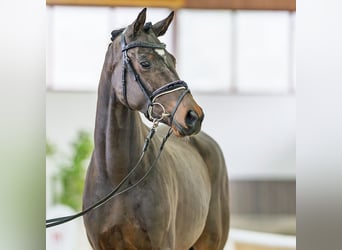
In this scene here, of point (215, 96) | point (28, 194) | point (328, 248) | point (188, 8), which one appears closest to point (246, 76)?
point (215, 96)

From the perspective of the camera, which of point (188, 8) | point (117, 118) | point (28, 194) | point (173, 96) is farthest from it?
point (188, 8)

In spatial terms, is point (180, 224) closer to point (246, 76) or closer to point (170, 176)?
point (170, 176)

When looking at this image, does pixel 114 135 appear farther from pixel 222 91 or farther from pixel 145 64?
pixel 222 91

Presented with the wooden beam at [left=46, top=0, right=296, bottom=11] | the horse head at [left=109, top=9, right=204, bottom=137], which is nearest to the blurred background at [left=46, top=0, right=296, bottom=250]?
the wooden beam at [left=46, top=0, right=296, bottom=11]

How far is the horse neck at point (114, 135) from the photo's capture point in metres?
1.34

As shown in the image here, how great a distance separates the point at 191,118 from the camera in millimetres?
1220

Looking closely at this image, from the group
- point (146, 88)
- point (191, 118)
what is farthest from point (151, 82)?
point (191, 118)

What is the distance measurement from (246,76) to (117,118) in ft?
1.47

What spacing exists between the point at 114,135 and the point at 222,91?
0.39 metres

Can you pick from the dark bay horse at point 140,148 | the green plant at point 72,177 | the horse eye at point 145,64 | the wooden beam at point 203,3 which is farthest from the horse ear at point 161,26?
the green plant at point 72,177

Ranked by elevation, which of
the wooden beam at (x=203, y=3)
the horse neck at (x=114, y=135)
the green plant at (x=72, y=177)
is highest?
the wooden beam at (x=203, y=3)

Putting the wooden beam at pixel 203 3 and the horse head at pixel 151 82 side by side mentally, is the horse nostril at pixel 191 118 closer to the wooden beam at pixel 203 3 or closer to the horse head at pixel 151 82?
the horse head at pixel 151 82

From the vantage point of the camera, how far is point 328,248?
4.98 ft

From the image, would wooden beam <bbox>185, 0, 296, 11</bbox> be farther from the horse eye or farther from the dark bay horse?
the horse eye
